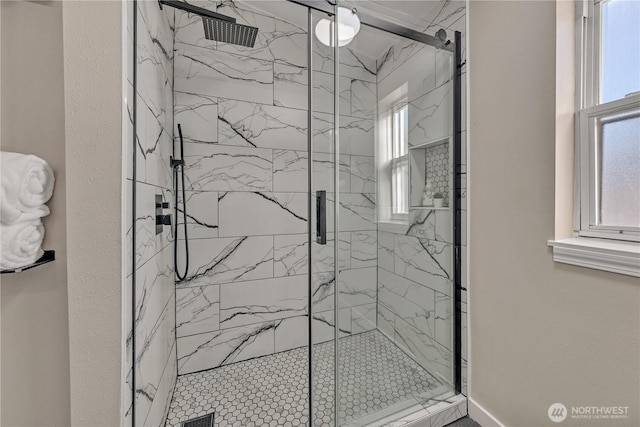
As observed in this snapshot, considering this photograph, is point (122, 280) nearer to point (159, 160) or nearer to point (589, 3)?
point (159, 160)

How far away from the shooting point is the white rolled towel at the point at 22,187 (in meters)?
0.65

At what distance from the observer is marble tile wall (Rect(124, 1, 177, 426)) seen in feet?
2.91

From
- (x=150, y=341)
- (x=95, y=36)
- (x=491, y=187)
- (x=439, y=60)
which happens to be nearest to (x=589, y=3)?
(x=439, y=60)

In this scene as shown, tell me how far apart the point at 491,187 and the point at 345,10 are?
1.20 metres

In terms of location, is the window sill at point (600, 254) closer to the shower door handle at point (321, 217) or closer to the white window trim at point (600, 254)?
the white window trim at point (600, 254)

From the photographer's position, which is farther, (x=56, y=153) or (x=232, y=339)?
(x=232, y=339)

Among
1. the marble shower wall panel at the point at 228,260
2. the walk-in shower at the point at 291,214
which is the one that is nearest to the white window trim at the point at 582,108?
the walk-in shower at the point at 291,214

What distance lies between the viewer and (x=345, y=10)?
135cm

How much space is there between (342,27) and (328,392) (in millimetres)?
2021

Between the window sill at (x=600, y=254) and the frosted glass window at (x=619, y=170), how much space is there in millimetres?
109

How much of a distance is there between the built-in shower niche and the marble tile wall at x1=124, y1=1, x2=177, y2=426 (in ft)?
4.51

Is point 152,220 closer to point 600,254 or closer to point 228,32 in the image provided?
point 228,32

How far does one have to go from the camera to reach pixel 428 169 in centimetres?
158

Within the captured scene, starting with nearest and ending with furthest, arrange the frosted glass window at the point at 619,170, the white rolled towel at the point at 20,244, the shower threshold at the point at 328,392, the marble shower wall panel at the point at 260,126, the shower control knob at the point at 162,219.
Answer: the white rolled towel at the point at 20,244, the frosted glass window at the point at 619,170, the shower control knob at the point at 162,219, the shower threshold at the point at 328,392, the marble shower wall panel at the point at 260,126
